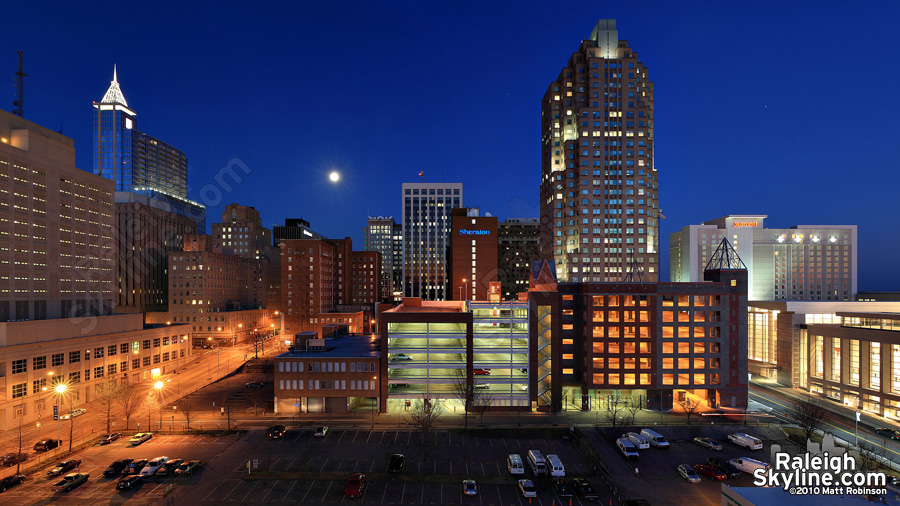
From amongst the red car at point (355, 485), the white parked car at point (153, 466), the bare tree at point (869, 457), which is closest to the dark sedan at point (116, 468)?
the white parked car at point (153, 466)

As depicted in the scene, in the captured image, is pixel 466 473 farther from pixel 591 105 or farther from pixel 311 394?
pixel 591 105

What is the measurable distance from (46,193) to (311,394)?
2887 inches

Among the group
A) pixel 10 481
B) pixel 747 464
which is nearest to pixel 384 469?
pixel 10 481

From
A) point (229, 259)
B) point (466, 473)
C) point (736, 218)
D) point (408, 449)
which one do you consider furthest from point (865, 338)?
point (229, 259)

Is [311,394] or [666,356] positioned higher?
[666,356]

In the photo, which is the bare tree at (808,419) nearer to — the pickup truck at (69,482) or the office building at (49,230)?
the pickup truck at (69,482)

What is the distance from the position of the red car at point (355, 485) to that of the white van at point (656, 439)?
126ft

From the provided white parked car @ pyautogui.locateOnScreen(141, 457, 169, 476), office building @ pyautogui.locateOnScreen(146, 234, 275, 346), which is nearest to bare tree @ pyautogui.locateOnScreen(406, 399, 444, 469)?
white parked car @ pyautogui.locateOnScreen(141, 457, 169, 476)

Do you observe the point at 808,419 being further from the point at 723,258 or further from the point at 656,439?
the point at 723,258

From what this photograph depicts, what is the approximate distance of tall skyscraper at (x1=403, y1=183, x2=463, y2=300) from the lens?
190500mm

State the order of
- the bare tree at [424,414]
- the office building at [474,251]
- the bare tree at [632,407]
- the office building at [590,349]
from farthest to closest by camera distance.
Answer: the office building at [474,251] → the office building at [590,349] → the bare tree at [632,407] → the bare tree at [424,414]

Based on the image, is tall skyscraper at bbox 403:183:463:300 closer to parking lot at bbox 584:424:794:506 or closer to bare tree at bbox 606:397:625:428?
bare tree at bbox 606:397:625:428

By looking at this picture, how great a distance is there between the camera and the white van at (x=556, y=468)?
46.9 meters

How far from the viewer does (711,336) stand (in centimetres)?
7456
